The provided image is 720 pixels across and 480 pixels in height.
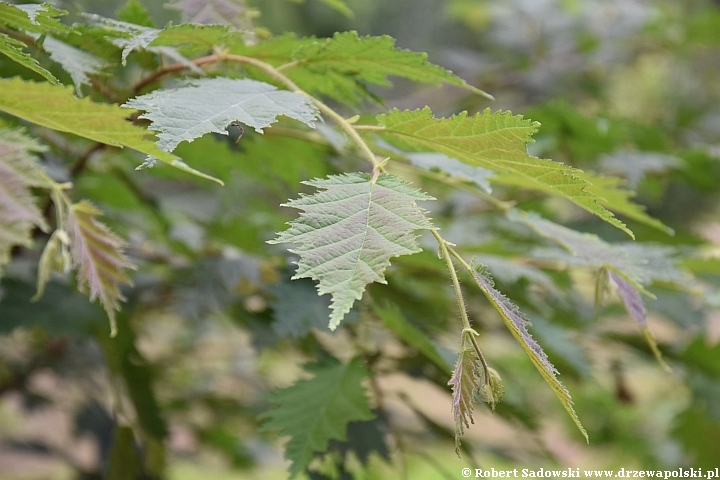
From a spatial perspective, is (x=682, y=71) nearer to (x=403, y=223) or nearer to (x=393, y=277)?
(x=393, y=277)

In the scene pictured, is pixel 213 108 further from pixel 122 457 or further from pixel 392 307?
pixel 122 457

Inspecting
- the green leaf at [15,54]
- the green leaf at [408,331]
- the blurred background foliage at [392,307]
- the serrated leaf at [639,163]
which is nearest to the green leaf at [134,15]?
the blurred background foliage at [392,307]

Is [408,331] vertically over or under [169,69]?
under

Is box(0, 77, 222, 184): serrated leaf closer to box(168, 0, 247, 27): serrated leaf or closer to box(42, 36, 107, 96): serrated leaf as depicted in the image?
box(42, 36, 107, 96): serrated leaf

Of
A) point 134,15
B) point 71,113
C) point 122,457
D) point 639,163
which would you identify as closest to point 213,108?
point 71,113

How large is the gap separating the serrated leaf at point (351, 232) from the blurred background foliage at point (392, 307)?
0.18 m

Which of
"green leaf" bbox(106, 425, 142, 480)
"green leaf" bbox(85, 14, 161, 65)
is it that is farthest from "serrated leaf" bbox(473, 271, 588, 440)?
"green leaf" bbox(106, 425, 142, 480)

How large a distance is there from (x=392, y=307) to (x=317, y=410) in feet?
0.30

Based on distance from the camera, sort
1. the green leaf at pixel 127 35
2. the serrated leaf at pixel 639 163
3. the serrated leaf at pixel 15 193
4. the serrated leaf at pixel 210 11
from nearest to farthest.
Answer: the serrated leaf at pixel 15 193 < the green leaf at pixel 127 35 < the serrated leaf at pixel 210 11 < the serrated leaf at pixel 639 163

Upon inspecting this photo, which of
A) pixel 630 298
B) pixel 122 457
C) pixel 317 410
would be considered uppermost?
pixel 630 298

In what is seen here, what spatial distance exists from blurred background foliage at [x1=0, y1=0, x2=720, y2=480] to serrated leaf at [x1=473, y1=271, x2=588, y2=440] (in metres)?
0.16

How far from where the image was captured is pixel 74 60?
38 cm

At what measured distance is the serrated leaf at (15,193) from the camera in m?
0.25

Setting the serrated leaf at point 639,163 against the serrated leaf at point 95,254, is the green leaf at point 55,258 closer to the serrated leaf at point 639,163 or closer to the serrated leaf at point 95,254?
the serrated leaf at point 95,254
